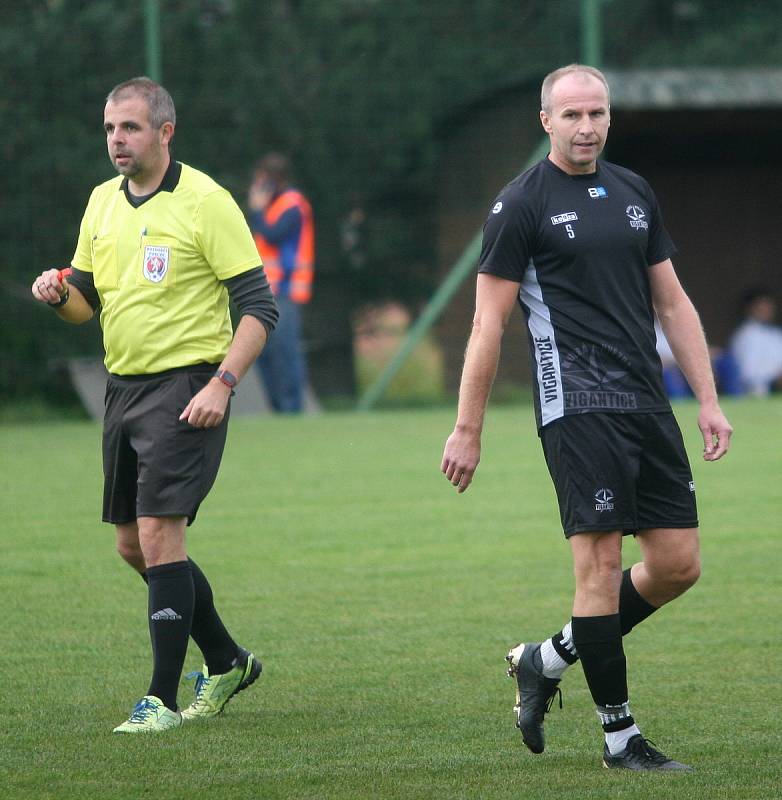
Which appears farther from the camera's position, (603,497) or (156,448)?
(156,448)

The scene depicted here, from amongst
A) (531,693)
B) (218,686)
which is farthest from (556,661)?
(218,686)

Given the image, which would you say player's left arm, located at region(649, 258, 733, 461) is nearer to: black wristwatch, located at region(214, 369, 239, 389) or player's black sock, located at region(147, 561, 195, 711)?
black wristwatch, located at region(214, 369, 239, 389)

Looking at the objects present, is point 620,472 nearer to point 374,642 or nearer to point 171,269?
point 171,269

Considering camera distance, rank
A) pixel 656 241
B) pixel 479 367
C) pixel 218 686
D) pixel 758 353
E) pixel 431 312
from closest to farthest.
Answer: pixel 479 367, pixel 656 241, pixel 218 686, pixel 431 312, pixel 758 353

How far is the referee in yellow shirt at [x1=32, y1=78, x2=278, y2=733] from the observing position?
5.28 m

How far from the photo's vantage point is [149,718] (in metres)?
5.15

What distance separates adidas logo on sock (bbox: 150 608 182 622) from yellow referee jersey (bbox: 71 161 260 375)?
2.57ft

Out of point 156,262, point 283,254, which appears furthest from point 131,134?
point 283,254

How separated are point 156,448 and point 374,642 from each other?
1613mm

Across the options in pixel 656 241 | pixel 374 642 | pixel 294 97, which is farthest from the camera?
pixel 294 97

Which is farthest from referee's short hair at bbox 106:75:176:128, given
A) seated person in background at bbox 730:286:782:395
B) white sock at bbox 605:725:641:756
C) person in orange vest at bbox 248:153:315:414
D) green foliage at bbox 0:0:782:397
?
seated person in background at bbox 730:286:782:395

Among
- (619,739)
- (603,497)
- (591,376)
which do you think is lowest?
(619,739)

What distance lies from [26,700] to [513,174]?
1250cm

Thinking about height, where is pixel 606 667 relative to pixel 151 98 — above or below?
below
